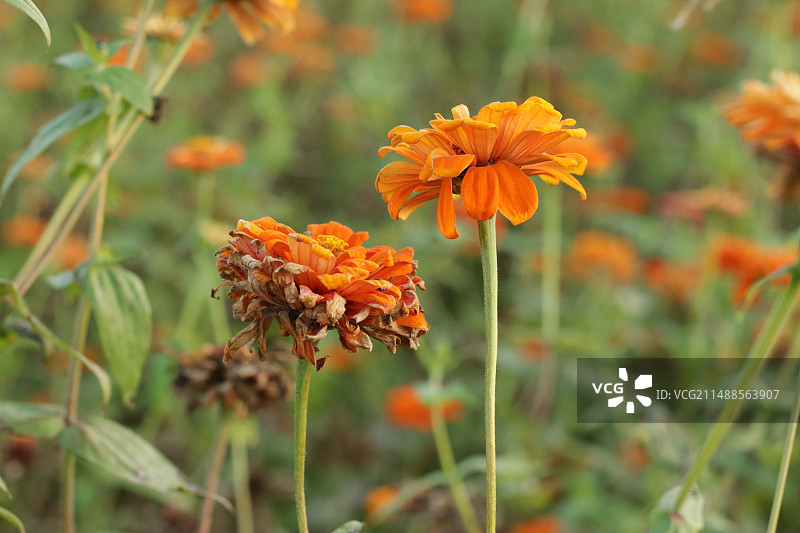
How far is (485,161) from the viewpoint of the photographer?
647 mm

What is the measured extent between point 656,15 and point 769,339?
8.97 feet

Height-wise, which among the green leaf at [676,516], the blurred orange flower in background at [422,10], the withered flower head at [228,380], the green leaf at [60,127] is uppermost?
the blurred orange flower in background at [422,10]

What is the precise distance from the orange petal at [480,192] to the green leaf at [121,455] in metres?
0.48

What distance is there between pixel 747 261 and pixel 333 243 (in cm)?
126

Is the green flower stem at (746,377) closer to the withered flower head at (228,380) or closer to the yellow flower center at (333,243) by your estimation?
the yellow flower center at (333,243)

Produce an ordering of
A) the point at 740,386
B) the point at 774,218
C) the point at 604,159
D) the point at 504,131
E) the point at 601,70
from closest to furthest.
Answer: the point at 504,131, the point at 740,386, the point at 604,159, the point at 774,218, the point at 601,70

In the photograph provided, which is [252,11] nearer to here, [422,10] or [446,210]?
[446,210]

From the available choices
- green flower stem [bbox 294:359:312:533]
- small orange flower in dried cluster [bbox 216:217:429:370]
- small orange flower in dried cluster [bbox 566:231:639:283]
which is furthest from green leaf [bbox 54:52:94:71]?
small orange flower in dried cluster [bbox 566:231:639:283]

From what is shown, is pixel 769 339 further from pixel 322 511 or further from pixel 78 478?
pixel 78 478

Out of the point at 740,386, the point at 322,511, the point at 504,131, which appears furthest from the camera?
the point at 322,511

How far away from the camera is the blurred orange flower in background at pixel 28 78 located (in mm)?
2551

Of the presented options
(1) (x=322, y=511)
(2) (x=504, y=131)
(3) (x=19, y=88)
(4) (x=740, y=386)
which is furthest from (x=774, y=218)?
(3) (x=19, y=88)

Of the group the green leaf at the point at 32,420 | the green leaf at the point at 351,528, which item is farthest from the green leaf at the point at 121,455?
the green leaf at the point at 351,528

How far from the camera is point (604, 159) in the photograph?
6.14 ft
